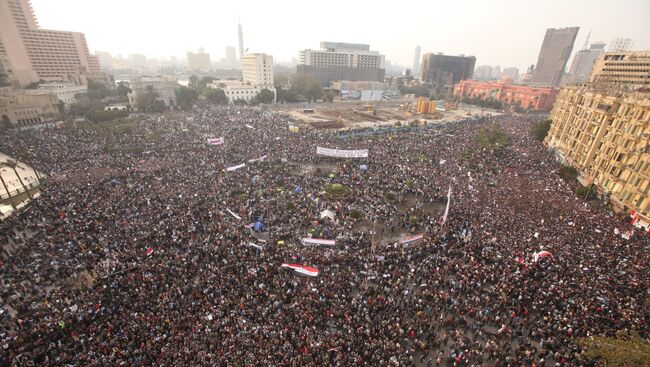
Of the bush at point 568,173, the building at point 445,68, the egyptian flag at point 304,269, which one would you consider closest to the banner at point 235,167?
the egyptian flag at point 304,269

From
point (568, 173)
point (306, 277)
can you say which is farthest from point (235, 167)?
point (568, 173)

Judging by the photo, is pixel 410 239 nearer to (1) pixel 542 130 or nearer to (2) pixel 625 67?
(1) pixel 542 130

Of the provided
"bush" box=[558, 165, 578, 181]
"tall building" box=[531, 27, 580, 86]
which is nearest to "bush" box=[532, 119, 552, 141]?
Answer: "bush" box=[558, 165, 578, 181]

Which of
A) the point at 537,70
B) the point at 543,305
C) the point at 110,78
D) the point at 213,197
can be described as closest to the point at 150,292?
the point at 213,197

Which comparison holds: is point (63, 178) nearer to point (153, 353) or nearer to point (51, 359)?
point (51, 359)

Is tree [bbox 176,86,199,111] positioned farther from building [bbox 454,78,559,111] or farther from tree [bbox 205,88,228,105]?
building [bbox 454,78,559,111]

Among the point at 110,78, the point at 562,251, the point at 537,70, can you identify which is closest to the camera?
the point at 562,251

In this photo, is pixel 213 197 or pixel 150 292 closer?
pixel 150 292
